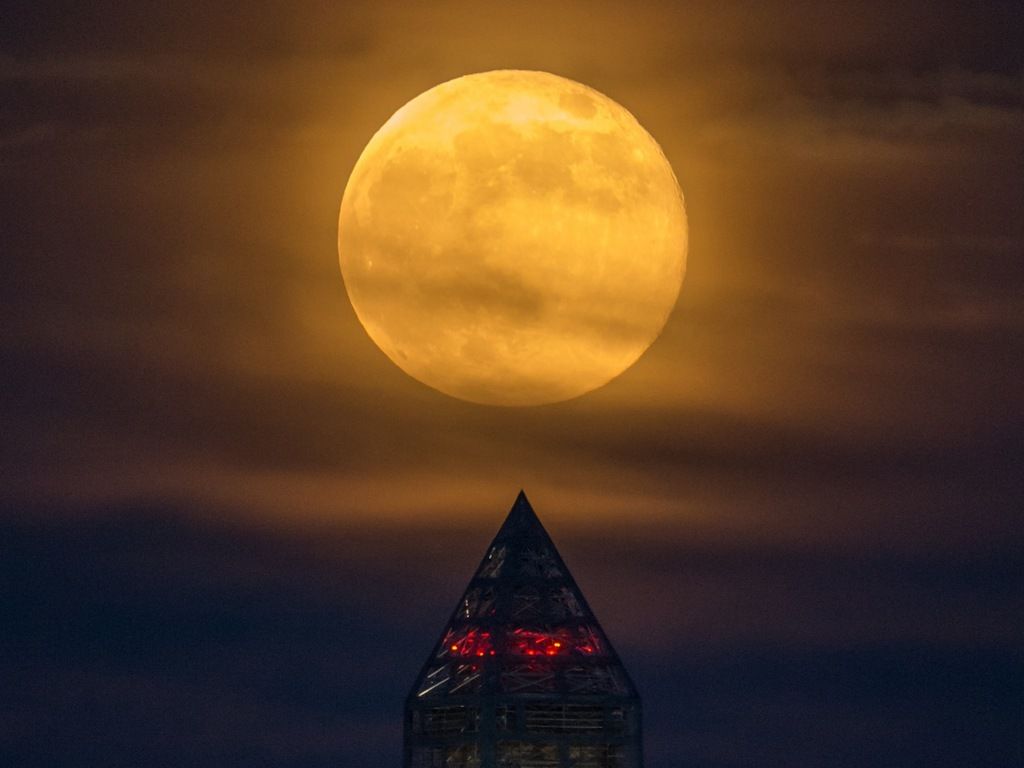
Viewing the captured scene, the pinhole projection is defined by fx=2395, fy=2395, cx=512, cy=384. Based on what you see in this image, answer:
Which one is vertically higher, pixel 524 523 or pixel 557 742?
pixel 524 523

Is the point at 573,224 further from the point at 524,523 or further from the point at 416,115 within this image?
the point at 524,523

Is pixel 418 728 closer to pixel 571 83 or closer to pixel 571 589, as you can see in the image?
pixel 571 589

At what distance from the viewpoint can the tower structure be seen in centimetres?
17200

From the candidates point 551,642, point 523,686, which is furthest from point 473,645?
point 551,642

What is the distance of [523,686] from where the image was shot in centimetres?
17225

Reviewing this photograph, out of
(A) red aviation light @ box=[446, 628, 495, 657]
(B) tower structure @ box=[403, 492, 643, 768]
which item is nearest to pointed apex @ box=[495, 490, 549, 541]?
(B) tower structure @ box=[403, 492, 643, 768]

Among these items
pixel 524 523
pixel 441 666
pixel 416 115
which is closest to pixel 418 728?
pixel 441 666

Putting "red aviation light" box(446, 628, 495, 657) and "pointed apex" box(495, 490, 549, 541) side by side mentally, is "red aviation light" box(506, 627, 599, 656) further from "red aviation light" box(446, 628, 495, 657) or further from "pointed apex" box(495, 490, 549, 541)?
"pointed apex" box(495, 490, 549, 541)

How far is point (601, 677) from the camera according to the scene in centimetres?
17412

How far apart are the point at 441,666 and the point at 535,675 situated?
731 centimetres

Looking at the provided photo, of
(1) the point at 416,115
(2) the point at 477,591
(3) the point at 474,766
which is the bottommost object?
(3) the point at 474,766

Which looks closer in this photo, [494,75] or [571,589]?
[494,75]

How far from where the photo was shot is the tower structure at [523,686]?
172000 millimetres

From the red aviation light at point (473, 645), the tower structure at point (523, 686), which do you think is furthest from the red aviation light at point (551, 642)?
the red aviation light at point (473, 645)
